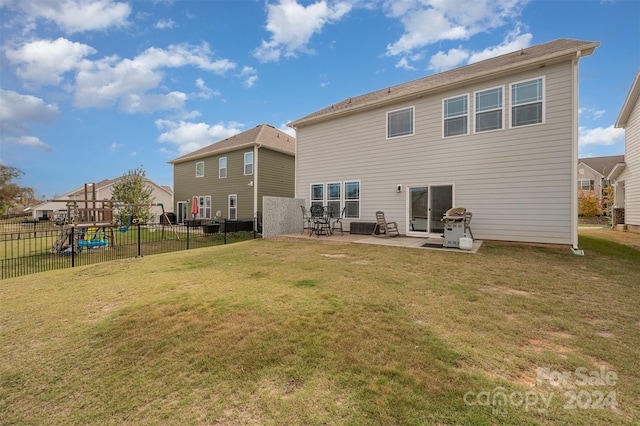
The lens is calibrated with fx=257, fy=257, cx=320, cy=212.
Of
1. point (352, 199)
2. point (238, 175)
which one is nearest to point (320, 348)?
point (352, 199)

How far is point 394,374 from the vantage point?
6.60ft

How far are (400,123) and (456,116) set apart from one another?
2.04 meters

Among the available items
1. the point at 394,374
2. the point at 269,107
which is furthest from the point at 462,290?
the point at 269,107

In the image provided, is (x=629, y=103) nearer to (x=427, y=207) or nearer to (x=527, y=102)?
(x=527, y=102)

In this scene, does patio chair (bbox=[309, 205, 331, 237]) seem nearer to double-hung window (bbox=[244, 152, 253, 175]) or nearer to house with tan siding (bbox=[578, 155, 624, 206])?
double-hung window (bbox=[244, 152, 253, 175])

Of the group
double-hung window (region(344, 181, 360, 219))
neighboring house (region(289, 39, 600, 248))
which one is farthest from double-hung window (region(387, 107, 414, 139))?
double-hung window (region(344, 181, 360, 219))

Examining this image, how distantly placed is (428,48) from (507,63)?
5075 millimetres

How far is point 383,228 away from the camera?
10.1 meters

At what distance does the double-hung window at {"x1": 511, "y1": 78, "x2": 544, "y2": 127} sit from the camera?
7771 millimetres

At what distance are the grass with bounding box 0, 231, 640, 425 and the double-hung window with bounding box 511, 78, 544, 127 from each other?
16.7 feet

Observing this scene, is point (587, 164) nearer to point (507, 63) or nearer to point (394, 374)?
point (507, 63)

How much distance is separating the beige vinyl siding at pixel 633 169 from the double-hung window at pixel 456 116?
10.5 metres

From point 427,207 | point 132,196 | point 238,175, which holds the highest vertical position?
point 238,175

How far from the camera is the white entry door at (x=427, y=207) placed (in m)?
9.30
